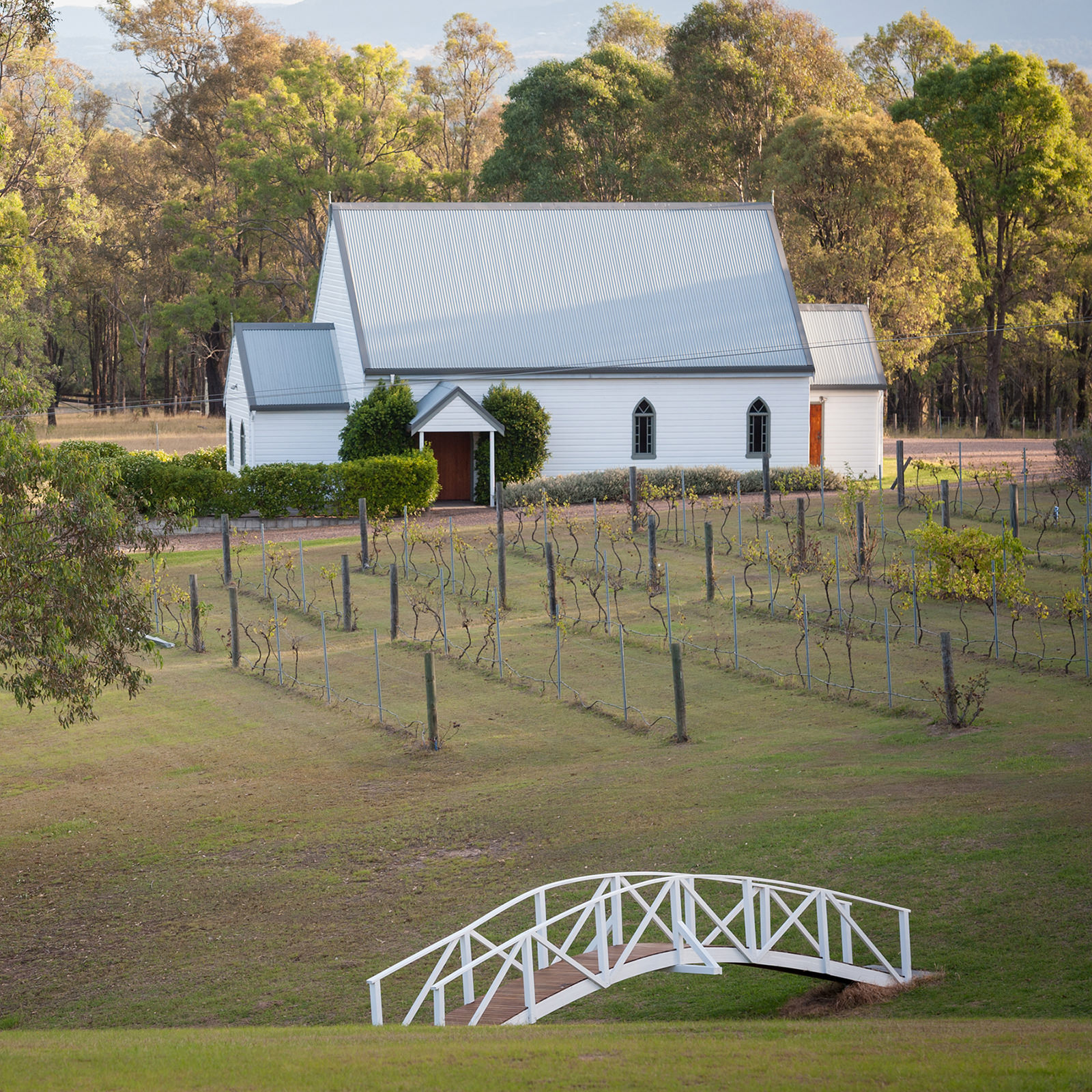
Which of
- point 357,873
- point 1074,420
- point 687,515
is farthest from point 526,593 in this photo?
point 1074,420

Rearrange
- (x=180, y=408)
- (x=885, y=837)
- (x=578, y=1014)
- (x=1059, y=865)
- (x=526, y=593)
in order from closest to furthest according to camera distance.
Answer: (x=578, y=1014)
(x=1059, y=865)
(x=885, y=837)
(x=526, y=593)
(x=180, y=408)

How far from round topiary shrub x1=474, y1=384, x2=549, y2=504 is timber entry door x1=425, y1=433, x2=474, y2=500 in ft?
2.44

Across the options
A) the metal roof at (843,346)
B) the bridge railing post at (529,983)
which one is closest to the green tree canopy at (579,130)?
the metal roof at (843,346)

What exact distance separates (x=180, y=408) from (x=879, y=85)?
45.1 m

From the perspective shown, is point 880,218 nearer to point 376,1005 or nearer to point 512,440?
point 512,440

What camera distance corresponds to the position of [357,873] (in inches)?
628

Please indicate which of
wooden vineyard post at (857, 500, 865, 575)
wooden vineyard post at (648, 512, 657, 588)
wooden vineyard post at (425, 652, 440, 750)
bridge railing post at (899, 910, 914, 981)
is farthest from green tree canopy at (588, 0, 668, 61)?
bridge railing post at (899, 910, 914, 981)

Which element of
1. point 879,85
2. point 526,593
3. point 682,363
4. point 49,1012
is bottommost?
point 49,1012

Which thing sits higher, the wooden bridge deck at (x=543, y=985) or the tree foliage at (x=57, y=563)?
the tree foliage at (x=57, y=563)

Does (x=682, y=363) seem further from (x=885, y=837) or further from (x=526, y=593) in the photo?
(x=885, y=837)

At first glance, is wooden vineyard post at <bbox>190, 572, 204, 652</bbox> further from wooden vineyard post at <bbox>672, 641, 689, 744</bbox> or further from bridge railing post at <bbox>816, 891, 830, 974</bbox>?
bridge railing post at <bbox>816, 891, 830, 974</bbox>

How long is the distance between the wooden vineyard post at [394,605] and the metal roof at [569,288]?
693 inches

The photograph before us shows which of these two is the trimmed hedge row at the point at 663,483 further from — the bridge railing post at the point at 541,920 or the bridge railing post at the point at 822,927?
the bridge railing post at the point at 541,920

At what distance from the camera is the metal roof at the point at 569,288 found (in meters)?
45.3
